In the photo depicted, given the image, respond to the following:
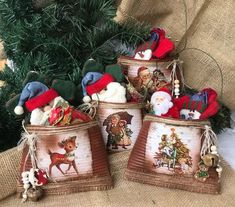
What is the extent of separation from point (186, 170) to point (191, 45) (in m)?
0.35

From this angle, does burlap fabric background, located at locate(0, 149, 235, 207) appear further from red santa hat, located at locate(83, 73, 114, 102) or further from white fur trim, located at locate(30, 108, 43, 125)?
red santa hat, located at locate(83, 73, 114, 102)

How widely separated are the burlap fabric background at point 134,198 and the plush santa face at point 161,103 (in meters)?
0.15

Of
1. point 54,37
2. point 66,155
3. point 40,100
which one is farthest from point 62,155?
point 54,37

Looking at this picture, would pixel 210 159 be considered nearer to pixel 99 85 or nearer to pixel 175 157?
pixel 175 157

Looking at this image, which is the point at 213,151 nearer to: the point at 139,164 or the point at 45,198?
the point at 139,164

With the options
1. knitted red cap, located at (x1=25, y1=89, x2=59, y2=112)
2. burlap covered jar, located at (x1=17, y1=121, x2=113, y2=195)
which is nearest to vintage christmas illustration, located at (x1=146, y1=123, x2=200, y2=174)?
burlap covered jar, located at (x1=17, y1=121, x2=113, y2=195)

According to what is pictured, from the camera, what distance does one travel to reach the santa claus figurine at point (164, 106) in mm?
723

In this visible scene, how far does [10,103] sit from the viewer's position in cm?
70

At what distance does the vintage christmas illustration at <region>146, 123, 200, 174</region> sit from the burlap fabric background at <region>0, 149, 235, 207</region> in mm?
41

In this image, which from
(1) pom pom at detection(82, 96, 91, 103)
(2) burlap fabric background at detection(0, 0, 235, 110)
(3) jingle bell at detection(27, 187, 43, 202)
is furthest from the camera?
(2) burlap fabric background at detection(0, 0, 235, 110)

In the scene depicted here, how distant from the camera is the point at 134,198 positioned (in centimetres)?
65

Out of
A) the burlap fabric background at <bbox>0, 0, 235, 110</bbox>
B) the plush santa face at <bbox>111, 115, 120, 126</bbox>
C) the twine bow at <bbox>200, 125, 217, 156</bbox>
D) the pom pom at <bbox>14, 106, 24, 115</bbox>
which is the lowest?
the twine bow at <bbox>200, 125, 217, 156</bbox>

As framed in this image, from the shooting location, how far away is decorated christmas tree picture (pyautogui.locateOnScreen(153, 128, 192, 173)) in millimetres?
677

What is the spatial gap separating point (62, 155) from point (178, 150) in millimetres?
205
